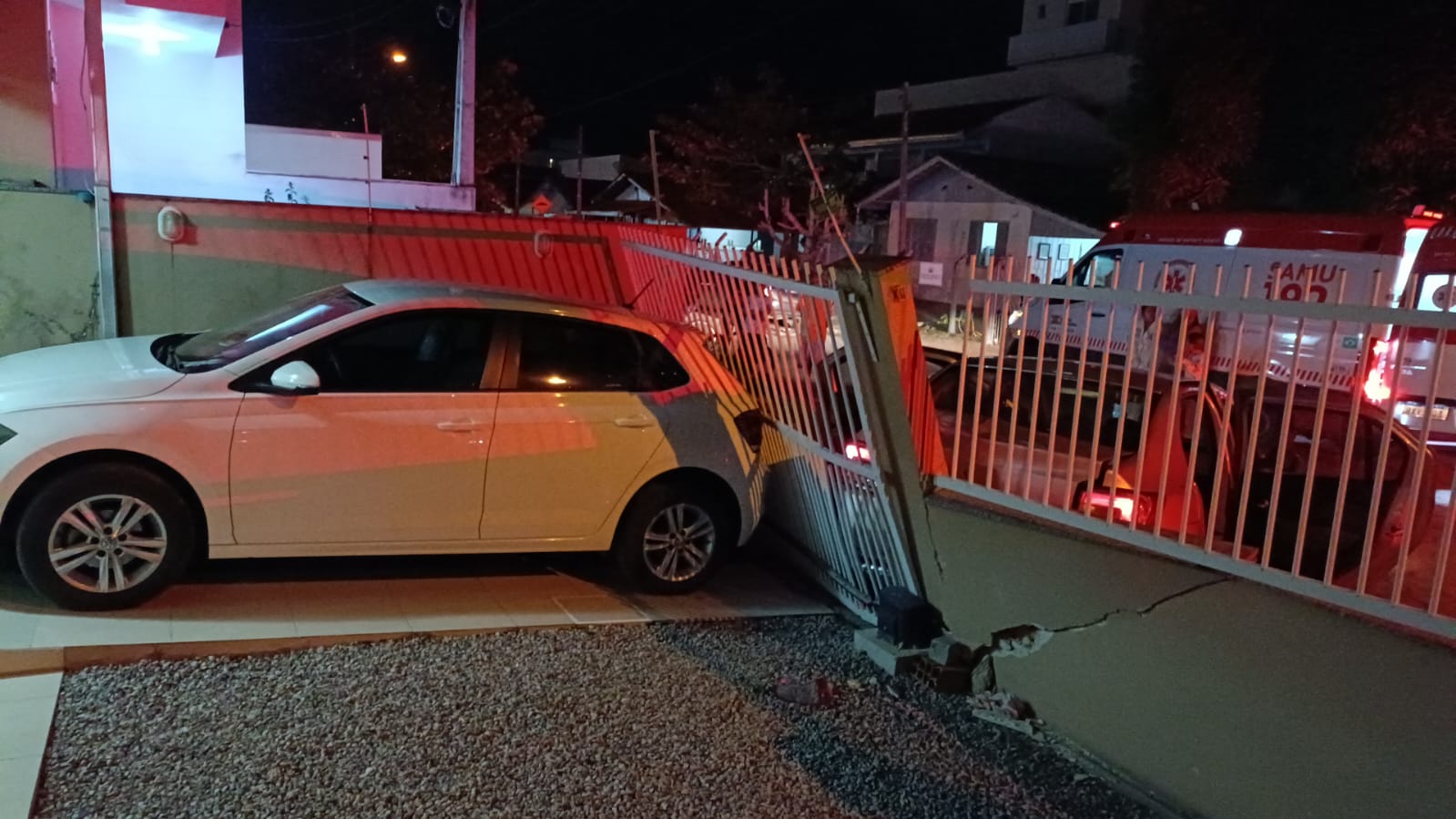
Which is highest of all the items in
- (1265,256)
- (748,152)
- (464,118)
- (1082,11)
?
(1082,11)

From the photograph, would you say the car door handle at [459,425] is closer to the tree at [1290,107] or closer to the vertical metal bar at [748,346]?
the vertical metal bar at [748,346]

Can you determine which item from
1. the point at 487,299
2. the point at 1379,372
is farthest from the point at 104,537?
the point at 1379,372

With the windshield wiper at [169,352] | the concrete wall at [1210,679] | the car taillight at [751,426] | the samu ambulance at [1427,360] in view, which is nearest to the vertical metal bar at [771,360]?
the car taillight at [751,426]

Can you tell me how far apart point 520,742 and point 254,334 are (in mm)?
2791

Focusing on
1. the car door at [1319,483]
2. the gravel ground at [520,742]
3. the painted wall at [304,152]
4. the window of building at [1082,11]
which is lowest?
the gravel ground at [520,742]

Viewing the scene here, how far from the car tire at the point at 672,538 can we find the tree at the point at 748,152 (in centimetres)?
2251

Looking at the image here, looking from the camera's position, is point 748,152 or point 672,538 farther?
point 748,152

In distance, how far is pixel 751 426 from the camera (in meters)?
6.17

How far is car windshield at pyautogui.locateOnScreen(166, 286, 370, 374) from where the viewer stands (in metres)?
5.31

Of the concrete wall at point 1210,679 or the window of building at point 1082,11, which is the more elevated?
the window of building at point 1082,11

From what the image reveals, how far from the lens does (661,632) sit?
17.8ft

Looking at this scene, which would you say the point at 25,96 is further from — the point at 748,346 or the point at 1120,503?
the point at 1120,503

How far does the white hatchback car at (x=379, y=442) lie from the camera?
4.83 m

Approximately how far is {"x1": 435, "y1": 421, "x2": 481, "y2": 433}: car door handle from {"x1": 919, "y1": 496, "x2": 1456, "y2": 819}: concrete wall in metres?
2.35
